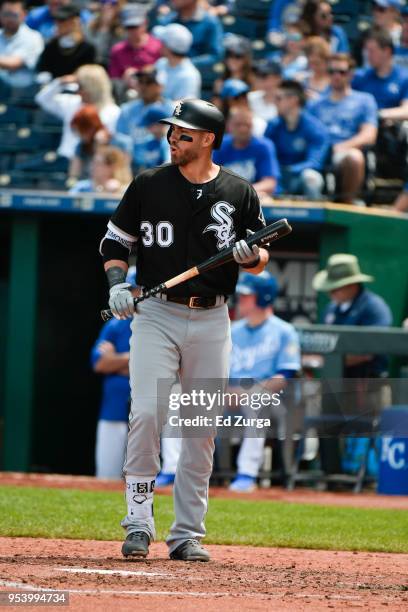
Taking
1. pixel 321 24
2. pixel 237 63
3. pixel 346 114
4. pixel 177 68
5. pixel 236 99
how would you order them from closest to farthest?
pixel 236 99 → pixel 346 114 → pixel 177 68 → pixel 237 63 → pixel 321 24

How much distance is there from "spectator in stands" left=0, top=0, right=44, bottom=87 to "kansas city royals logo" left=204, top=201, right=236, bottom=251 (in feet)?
27.9

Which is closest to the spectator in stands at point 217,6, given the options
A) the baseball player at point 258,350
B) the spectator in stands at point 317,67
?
the spectator in stands at point 317,67

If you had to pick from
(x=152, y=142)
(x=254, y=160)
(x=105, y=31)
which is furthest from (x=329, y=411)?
(x=105, y=31)

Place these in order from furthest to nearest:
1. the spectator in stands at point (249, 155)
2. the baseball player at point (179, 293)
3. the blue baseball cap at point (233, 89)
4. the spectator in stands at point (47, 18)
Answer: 1. the spectator in stands at point (47, 18)
2. the blue baseball cap at point (233, 89)
3. the spectator in stands at point (249, 155)
4. the baseball player at point (179, 293)

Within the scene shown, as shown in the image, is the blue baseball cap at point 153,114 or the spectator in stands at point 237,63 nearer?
the blue baseball cap at point 153,114

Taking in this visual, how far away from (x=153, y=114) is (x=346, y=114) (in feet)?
5.66

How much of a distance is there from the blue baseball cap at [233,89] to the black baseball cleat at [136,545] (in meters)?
6.59

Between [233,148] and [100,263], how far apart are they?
2.04 metres

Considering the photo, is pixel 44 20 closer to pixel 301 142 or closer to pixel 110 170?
pixel 110 170

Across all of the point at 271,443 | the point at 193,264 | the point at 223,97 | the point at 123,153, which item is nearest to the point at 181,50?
the point at 223,97

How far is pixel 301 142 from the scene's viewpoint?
36.8ft

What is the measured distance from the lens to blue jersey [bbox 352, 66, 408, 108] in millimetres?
12025

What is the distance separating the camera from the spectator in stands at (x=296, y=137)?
1109 centimetres

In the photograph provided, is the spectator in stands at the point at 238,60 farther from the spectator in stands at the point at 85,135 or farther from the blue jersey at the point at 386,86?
the spectator in stands at the point at 85,135
